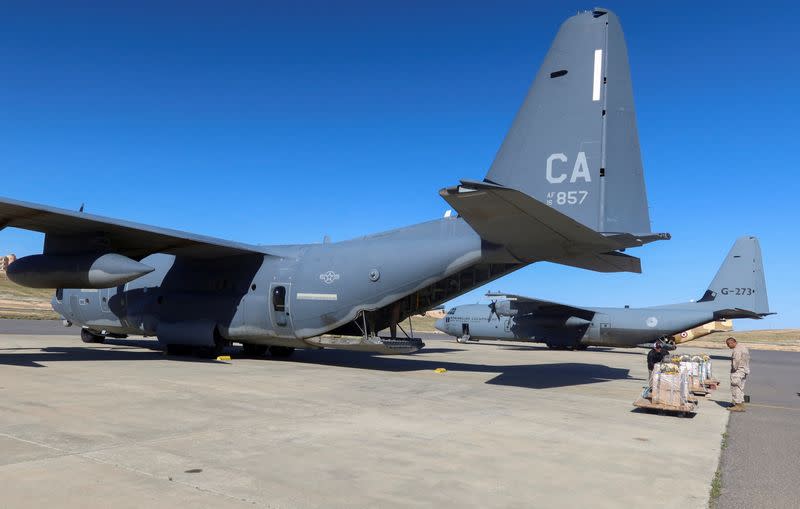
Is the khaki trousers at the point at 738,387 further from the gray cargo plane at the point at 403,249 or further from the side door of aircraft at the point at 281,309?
the side door of aircraft at the point at 281,309

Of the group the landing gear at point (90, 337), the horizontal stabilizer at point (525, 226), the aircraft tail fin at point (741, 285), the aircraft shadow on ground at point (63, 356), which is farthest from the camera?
the aircraft tail fin at point (741, 285)

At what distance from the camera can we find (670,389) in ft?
33.1

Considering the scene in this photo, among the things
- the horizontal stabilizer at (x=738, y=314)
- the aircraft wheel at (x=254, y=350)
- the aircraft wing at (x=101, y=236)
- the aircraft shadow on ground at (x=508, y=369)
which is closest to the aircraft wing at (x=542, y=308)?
the horizontal stabilizer at (x=738, y=314)

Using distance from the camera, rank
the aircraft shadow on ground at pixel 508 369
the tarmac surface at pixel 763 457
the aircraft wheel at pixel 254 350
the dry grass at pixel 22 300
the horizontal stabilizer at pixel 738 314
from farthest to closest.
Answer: the dry grass at pixel 22 300
the horizontal stabilizer at pixel 738 314
the aircraft wheel at pixel 254 350
the aircraft shadow on ground at pixel 508 369
the tarmac surface at pixel 763 457

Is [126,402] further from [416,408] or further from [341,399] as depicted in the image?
[416,408]

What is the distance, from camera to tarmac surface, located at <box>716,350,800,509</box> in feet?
17.7

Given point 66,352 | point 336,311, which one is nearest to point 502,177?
point 336,311

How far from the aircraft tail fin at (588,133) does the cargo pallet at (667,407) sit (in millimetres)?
3422

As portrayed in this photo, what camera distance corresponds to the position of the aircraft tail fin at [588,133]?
465 inches

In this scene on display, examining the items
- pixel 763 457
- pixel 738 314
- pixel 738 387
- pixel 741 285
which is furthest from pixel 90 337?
pixel 741 285

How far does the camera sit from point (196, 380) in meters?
12.1

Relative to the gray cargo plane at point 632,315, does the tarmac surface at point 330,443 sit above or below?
below

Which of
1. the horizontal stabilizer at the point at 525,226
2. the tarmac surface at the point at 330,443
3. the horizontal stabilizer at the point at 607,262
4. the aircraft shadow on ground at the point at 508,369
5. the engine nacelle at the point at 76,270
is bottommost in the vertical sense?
the tarmac surface at the point at 330,443

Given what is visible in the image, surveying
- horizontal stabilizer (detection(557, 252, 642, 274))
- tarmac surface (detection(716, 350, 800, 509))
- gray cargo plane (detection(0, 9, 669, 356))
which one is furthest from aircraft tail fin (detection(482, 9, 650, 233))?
tarmac surface (detection(716, 350, 800, 509))
